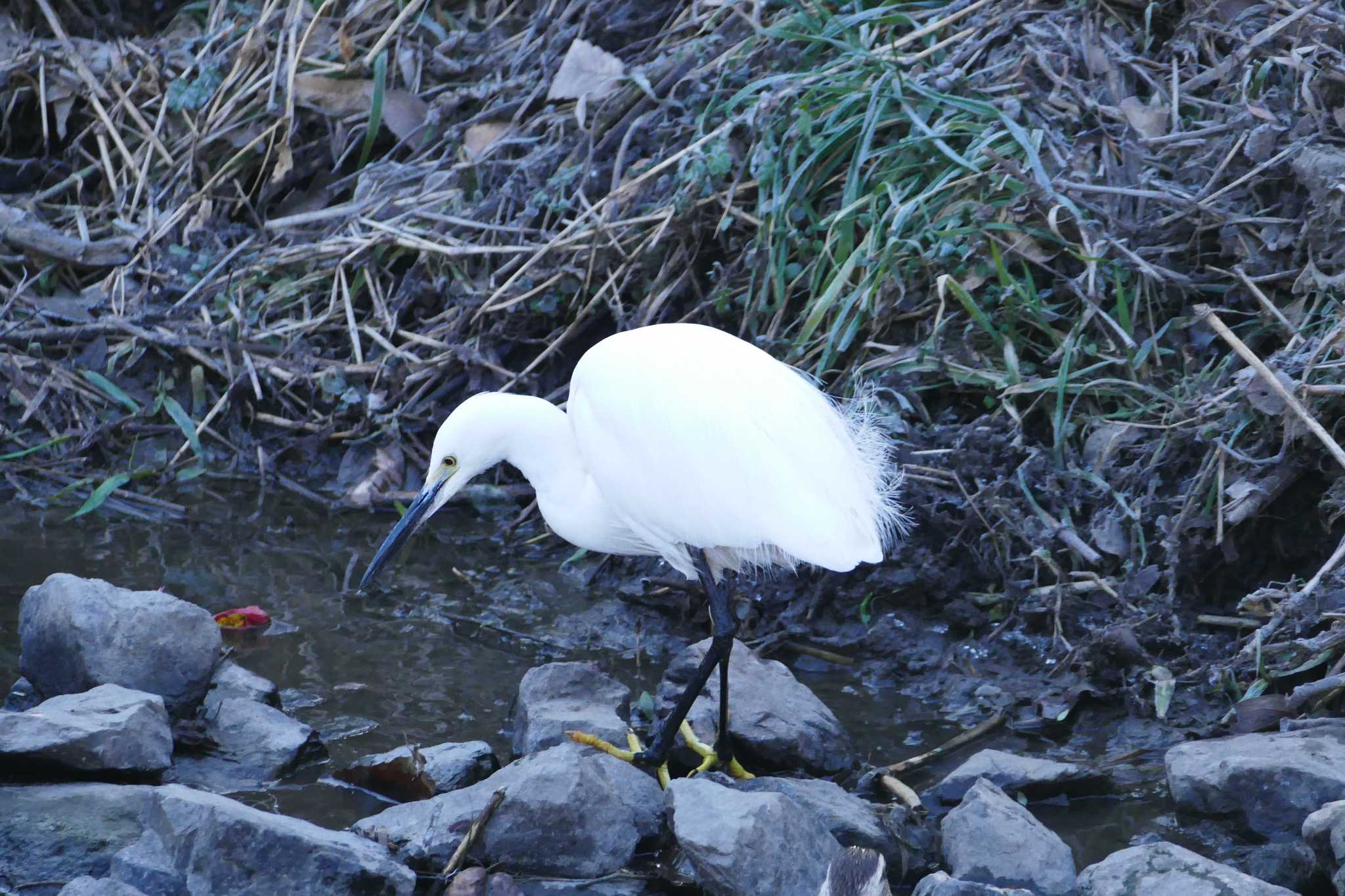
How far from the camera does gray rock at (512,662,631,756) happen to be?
329 centimetres

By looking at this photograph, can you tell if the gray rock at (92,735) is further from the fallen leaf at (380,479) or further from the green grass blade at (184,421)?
the green grass blade at (184,421)

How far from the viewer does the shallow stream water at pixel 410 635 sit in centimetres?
323

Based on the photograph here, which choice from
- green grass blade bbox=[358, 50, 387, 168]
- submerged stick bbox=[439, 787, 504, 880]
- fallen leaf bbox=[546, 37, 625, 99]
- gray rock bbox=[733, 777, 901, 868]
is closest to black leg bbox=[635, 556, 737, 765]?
gray rock bbox=[733, 777, 901, 868]

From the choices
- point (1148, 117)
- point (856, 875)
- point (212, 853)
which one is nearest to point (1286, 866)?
point (856, 875)

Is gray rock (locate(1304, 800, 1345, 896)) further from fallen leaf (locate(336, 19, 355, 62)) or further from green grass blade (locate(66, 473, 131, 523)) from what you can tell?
fallen leaf (locate(336, 19, 355, 62))

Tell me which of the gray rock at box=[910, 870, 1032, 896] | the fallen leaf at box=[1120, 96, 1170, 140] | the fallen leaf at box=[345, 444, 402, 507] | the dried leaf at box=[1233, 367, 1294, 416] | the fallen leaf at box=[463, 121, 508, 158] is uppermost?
the fallen leaf at box=[1120, 96, 1170, 140]

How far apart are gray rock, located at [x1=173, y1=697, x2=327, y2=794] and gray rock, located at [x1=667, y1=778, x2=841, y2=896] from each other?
1.02 m

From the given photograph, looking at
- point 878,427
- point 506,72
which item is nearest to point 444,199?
point 506,72

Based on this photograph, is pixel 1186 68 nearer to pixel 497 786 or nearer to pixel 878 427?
pixel 878 427

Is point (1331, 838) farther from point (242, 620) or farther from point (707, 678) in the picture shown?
point (242, 620)

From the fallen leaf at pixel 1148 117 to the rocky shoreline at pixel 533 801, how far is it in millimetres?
2191

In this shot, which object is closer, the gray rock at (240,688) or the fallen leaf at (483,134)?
the gray rock at (240,688)

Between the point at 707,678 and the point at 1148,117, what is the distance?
245 centimetres

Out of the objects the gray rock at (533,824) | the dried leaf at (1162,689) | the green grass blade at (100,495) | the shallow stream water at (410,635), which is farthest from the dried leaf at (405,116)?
the dried leaf at (1162,689)
